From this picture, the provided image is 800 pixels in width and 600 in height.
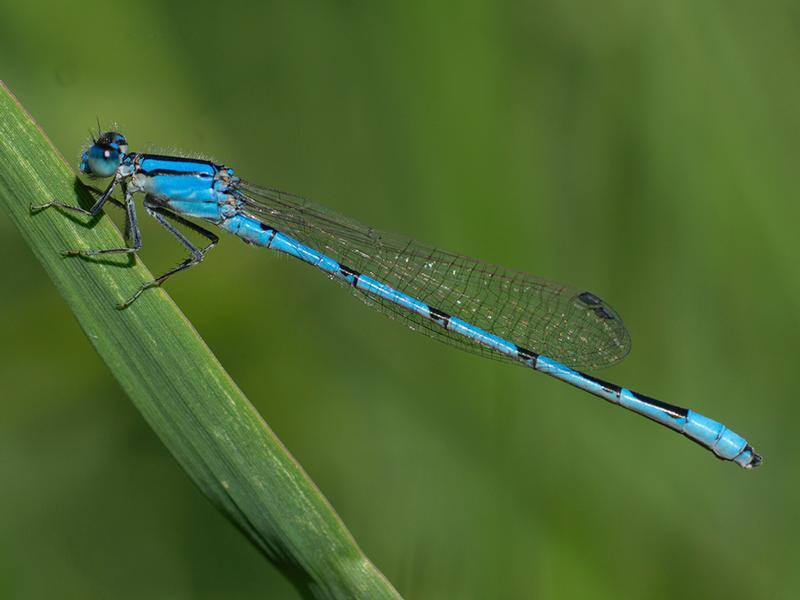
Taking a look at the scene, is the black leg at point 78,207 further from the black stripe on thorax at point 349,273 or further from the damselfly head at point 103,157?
the black stripe on thorax at point 349,273

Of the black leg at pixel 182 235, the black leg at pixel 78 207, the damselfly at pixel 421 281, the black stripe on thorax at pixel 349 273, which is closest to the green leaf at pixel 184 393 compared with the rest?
the black leg at pixel 78 207

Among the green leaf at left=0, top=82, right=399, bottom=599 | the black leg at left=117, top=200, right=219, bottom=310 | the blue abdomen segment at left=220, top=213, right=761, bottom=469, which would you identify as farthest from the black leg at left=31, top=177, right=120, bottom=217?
the blue abdomen segment at left=220, top=213, right=761, bottom=469

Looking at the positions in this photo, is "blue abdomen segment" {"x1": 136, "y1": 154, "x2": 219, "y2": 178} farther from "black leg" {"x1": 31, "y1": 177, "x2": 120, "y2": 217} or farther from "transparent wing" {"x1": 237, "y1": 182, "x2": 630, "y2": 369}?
"black leg" {"x1": 31, "y1": 177, "x2": 120, "y2": 217}

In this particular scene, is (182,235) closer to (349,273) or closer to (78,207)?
(349,273)

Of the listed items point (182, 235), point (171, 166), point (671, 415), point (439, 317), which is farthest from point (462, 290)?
point (171, 166)

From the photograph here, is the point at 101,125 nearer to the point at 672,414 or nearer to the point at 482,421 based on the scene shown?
the point at 482,421
